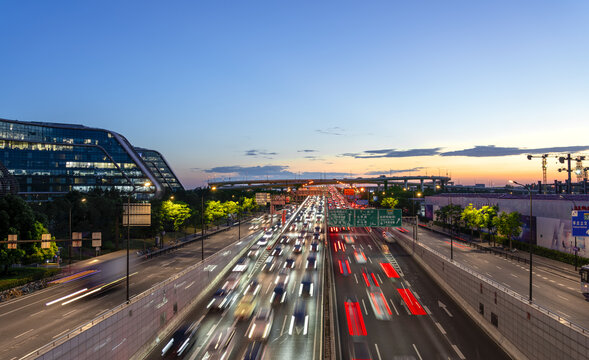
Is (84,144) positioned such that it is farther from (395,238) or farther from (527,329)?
(527,329)

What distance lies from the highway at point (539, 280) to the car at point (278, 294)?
24219 millimetres

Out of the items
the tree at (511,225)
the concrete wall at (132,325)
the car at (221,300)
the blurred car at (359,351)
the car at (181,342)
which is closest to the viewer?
the concrete wall at (132,325)

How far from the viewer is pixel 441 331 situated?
87.1ft

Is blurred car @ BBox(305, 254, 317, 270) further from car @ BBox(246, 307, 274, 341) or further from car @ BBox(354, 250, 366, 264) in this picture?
car @ BBox(246, 307, 274, 341)

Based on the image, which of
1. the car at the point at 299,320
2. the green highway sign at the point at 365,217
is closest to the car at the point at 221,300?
the car at the point at 299,320

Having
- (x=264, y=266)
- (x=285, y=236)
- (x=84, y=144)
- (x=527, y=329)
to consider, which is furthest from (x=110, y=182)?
(x=527, y=329)

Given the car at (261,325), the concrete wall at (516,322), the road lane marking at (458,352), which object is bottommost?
the car at (261,325)

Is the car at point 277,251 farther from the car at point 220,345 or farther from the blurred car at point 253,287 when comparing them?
the car at point 220,345

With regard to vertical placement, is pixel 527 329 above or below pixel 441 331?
above

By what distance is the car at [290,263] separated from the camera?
51.5 m

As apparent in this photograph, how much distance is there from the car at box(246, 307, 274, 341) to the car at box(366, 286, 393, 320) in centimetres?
933

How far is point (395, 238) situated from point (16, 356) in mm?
71073

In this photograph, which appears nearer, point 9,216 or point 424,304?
point 424,304

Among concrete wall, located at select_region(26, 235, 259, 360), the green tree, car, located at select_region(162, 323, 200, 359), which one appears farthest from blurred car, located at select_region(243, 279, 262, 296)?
the green tree
